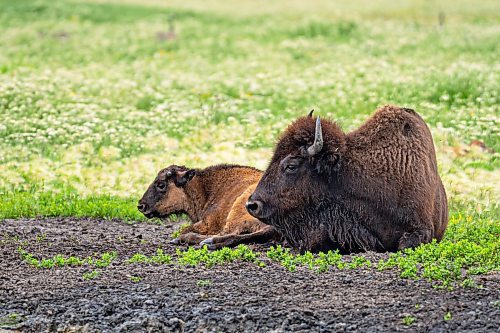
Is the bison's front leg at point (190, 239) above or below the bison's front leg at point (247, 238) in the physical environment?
below

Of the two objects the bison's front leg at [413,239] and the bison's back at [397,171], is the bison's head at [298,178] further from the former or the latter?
the bison's front leg at [413,239]

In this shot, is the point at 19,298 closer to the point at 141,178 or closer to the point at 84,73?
the point at 141,178

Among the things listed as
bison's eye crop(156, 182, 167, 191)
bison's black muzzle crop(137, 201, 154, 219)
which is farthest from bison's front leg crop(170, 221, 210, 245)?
bison's eye crop(156, 182, 167, 191)

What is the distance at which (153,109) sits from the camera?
66.3 ft

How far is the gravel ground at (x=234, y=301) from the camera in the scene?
776 cm

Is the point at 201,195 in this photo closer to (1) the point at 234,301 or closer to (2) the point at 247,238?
(2) the point at 247,238

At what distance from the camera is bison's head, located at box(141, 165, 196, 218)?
41.5 ft

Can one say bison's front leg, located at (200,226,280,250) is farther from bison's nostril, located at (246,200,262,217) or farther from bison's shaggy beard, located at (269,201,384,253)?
bison's nostril, located at (246,200,262,217)

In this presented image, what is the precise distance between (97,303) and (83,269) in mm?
1433

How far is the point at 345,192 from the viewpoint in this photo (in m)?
10.2

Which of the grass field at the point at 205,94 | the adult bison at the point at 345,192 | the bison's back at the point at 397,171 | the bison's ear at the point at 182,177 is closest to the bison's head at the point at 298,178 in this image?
the adult bison at the point at 345,192

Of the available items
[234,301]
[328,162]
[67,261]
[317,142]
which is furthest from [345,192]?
[67,261]

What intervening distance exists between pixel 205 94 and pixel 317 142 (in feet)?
38.9

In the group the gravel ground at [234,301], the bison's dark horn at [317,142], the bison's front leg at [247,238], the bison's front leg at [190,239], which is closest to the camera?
the gravel ground at [234,301]
